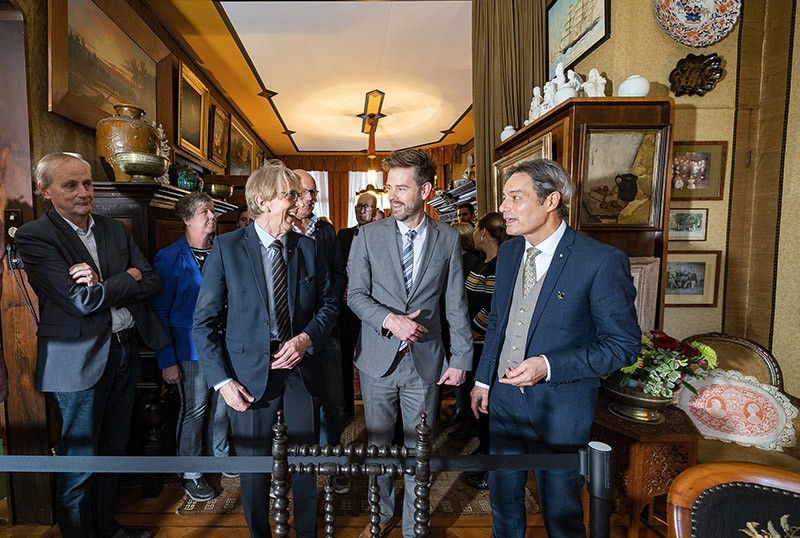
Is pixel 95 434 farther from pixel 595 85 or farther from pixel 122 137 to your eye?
pixel 595 85

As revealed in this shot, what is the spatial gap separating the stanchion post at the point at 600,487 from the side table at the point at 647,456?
113 centimetres

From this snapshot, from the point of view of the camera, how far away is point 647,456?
201 centimetres

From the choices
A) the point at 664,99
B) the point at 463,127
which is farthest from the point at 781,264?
the point at 463,127

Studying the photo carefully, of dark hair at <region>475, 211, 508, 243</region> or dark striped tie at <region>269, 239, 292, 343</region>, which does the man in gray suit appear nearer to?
dark striped tie at <region>269, 239, 292, 343</region>

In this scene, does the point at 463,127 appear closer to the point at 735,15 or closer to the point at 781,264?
the point at 735,15

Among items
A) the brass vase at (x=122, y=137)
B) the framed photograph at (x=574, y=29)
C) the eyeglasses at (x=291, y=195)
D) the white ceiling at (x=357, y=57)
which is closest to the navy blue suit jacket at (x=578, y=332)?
the eyeglasses at (x=291, y=195)

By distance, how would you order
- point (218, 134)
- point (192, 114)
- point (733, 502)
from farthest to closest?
1. point (218, 134)
2. point (192, 114)
3. point (733, 502)

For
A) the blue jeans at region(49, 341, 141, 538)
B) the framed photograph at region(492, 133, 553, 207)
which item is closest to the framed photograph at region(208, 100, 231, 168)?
the framed photograph at region(492, 133, 553, 207)

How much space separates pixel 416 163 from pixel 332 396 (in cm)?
164

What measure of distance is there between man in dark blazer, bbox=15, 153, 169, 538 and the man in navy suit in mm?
1802

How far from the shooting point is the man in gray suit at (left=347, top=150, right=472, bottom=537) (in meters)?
1.94

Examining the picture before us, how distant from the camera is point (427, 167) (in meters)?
1.95

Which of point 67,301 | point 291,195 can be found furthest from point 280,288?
point 67,301

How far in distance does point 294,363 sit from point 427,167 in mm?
1053
